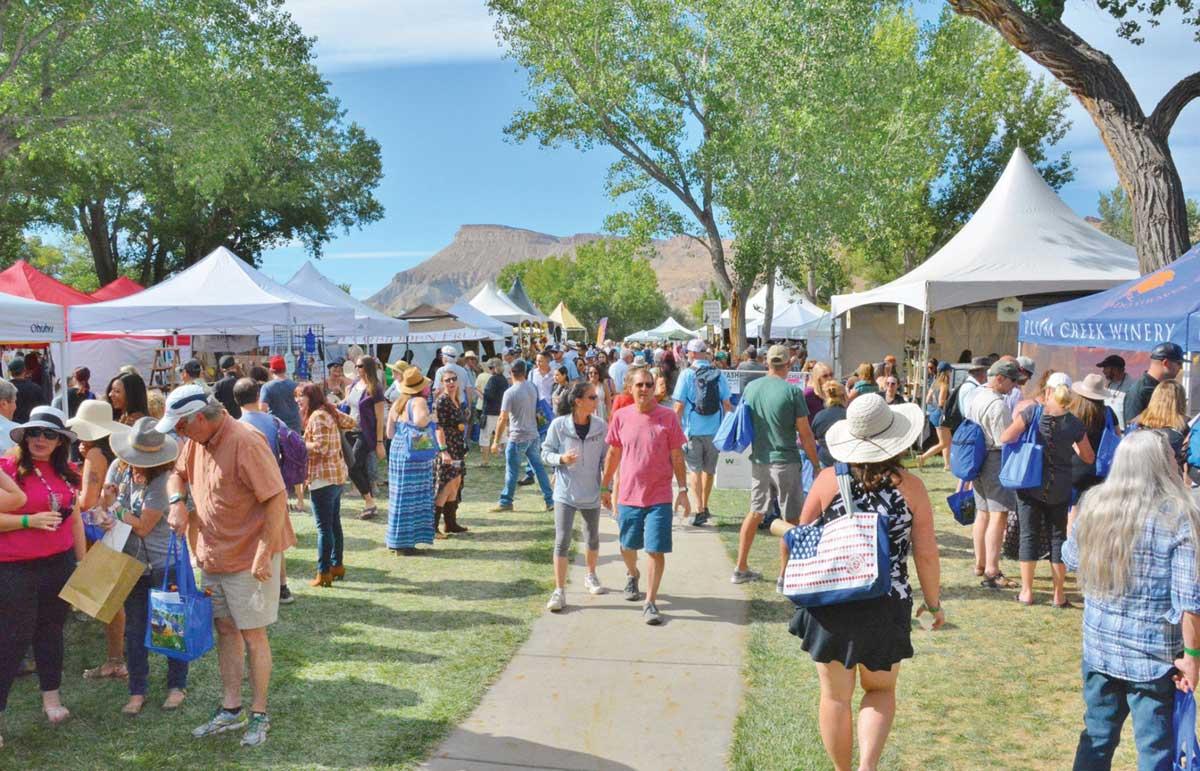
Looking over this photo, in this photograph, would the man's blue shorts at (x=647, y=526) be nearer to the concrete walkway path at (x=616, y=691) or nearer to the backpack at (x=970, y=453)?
the concrete walkway path at (x=616, y=691)

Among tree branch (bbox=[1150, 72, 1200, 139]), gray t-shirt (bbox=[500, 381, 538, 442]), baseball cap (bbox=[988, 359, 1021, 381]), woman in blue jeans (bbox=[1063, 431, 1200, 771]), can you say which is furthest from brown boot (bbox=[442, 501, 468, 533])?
tree branch (bbox=[1150, 72, 1200, 139])

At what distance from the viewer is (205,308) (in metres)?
12.8

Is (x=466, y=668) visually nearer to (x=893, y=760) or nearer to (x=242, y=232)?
(x=893, y=760)

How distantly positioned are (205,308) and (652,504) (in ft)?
29.8

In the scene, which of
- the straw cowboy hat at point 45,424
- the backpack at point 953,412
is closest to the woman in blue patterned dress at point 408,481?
the straw cowboy hat at point 45,424

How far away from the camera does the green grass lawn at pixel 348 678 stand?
4.36 meters

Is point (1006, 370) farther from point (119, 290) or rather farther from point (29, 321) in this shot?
point (119, 290)

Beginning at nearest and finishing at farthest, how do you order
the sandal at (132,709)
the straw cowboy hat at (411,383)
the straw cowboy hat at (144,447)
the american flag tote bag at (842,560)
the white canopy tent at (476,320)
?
the american flag tote bag at (842,560), the straw cowboy hat at (144,447), the sandal at (132,709), the straw cowboy hat at (411,383), the white canopy tent at (476,320)

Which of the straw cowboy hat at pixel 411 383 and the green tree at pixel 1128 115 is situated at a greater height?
the green tree at pixel 1128 115

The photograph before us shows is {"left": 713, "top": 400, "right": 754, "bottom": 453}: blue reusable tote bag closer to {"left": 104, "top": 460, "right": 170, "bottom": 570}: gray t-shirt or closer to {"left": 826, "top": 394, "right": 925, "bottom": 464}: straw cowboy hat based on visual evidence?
{"left": 826, "top": 394, "right": 925, "bottom": 464}: straw cowboy hat

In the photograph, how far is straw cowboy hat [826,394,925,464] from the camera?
139 inches

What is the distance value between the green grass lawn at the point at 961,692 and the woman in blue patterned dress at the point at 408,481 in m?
3.28

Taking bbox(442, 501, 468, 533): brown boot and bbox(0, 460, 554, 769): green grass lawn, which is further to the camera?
bbox(442, 501, 468, 533): brown boot

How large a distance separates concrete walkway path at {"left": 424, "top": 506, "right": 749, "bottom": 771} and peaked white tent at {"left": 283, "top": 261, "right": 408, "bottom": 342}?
13.6m
